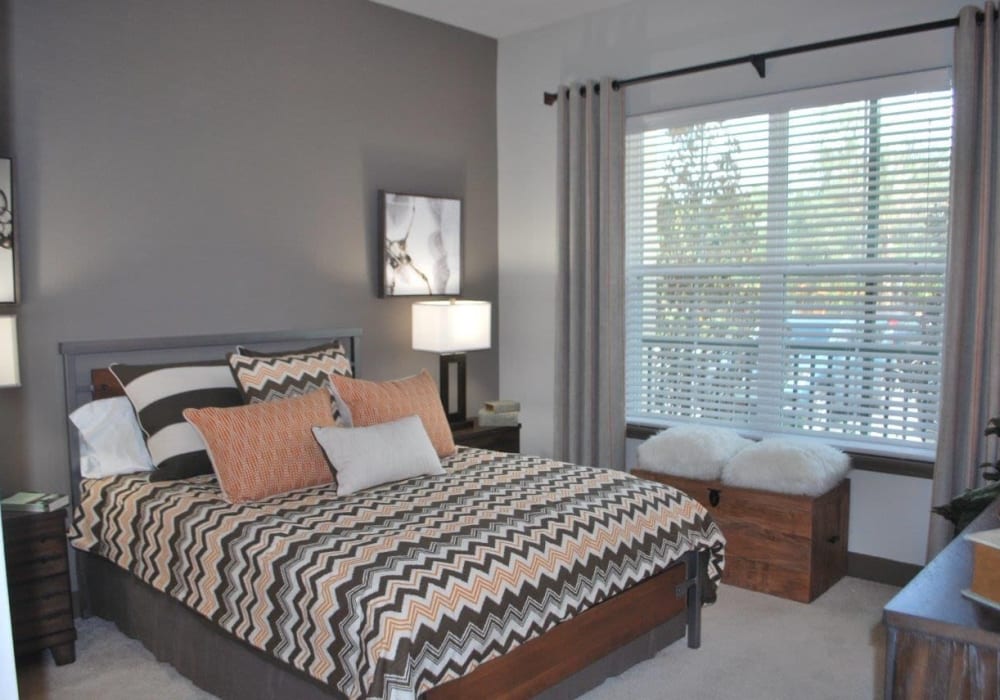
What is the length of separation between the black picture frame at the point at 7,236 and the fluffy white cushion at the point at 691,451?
2743 mm

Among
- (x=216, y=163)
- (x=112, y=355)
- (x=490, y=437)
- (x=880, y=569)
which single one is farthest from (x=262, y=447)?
(x=880, y=569)

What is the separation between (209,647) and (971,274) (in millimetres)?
3096

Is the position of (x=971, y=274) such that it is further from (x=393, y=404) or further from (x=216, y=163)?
(x=216, y=163)

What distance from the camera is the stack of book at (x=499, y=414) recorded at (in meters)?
4.48

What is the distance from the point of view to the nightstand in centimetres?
427

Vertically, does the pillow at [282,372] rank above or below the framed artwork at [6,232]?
below

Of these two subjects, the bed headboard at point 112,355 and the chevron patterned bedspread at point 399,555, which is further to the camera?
the bed headboard at point 112,355

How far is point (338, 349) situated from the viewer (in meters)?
3.69

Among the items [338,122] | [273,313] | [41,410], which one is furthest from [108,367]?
[338,122]

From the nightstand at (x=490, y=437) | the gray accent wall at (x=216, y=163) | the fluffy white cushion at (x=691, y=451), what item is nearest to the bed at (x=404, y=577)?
the gray accent wall at (x=216, y=163)

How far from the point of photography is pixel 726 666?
114 inches

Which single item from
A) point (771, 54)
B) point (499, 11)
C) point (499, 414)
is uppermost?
point (499, 11)

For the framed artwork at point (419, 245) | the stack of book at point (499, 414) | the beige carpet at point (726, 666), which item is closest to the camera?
the beige carpet at point (726, 666)

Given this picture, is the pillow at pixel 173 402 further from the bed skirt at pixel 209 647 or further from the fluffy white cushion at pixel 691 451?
the fluffy white cushion at pixel 691 451
